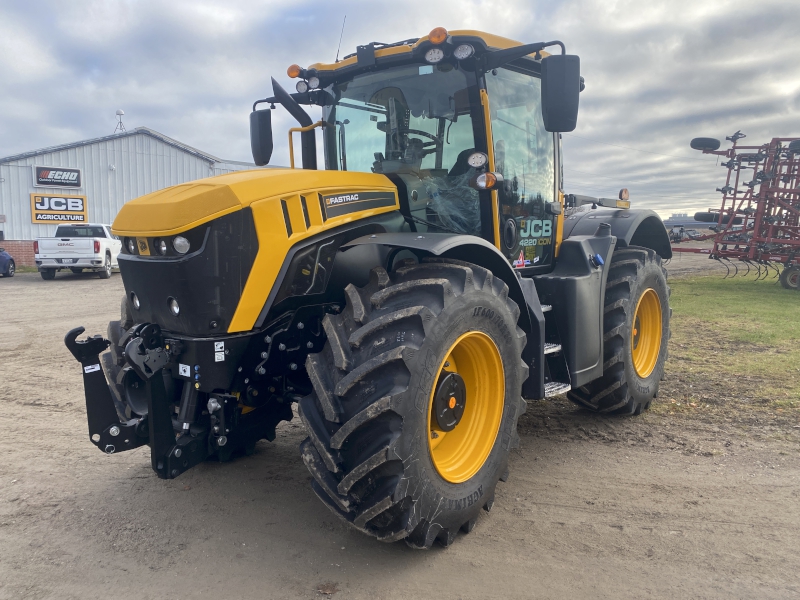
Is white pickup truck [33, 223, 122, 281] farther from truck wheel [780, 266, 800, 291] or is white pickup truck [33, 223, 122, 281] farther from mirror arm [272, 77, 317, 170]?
truck wheel [780, 266, 800, 291]

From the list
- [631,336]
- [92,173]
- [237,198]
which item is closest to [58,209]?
[92,173]

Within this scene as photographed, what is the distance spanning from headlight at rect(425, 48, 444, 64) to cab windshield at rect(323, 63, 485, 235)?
0.49 ft

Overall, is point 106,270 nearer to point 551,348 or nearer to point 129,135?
point 129,135

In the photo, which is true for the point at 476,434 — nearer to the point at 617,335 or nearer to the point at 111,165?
the point at 617,335

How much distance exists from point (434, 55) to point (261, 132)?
1.45m

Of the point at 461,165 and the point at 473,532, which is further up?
the point at 461,165

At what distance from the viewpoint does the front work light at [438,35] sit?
12.0 ft

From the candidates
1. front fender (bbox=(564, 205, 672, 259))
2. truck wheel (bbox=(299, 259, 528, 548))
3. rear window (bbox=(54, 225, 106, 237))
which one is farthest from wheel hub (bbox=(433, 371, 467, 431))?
rear window (bbox=(54, 225, 106, 237))

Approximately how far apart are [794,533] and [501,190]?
2571 millimetres

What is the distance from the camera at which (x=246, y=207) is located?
304 centimetres

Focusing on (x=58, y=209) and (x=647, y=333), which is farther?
(x=58, y=209)

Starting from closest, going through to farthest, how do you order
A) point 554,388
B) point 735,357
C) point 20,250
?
1. point 554,388
2. point 735,357
3. point 20,250

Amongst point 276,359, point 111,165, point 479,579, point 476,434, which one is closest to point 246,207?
point 276,359

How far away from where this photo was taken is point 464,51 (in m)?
3.77
